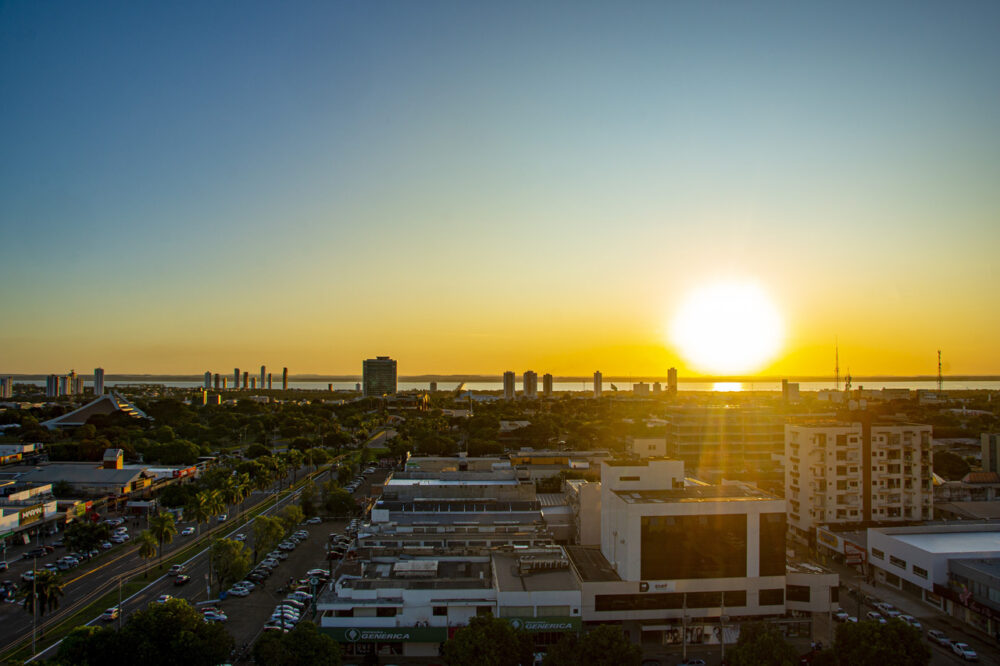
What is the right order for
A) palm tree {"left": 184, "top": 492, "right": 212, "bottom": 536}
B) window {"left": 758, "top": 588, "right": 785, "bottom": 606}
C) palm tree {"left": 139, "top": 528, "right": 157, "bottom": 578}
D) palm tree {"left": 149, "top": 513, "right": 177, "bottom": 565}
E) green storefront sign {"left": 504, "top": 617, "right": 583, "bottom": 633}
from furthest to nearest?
1. palm tree {"left": 184, "top": 492, "right": 212, "bottom": 536}
2. palm tree {"left": 149, "top": 513, "right": 177, "bottom": 565}
3. palm tree {"left": 139, "top": 528, "right": 157, "bottom": 578}
4. window {"left": 758, "top": 588, "right": 785, "bottom": 606}
5. green storefront sign {"left": 504, "top": 617, "right": 583, "bottom": 633}

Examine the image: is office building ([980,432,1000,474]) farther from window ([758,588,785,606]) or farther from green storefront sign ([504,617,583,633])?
green storefront sign ([504,617,583,633])

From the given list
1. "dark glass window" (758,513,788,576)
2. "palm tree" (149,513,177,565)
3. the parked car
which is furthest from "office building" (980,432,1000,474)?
"palm tree" (149,513,177,565)

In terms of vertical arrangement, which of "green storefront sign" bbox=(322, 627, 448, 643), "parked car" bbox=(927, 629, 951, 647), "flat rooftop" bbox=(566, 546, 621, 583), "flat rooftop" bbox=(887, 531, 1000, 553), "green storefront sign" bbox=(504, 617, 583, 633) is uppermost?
"flat rooftop" bbox=(887, 531, 1000, 553)

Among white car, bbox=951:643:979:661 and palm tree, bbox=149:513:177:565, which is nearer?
white car, bbox=951:643:979:661

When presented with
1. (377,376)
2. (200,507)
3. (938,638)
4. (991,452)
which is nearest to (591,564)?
(938,638)

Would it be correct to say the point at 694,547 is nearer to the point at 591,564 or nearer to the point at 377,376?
the point at 591,564

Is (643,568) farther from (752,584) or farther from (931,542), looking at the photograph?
(931,542)
